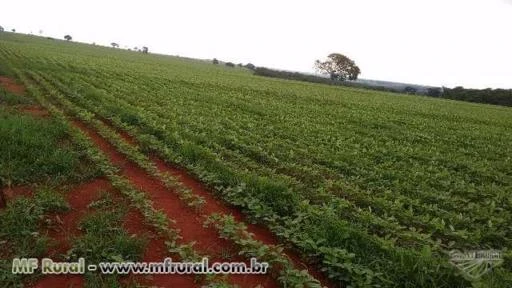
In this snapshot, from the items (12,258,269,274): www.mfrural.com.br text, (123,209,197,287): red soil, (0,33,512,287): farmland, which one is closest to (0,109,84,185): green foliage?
(0,33,512,287): farmland

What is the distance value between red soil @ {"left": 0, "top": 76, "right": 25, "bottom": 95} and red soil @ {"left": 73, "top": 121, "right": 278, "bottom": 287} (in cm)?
1129

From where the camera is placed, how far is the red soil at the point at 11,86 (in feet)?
59.0

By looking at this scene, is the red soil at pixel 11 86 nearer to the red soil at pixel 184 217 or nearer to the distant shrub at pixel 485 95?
the red soil at pixel 184 217

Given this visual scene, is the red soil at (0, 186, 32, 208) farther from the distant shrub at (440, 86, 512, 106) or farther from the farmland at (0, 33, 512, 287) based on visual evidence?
the distant shrub at (440, 86, 512, 106)

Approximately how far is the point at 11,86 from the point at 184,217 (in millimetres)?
17307

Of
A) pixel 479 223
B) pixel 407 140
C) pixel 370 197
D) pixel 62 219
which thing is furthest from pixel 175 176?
pixel 407 140

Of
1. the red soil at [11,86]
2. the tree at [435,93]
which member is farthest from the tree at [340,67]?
the red soil at [11,86]

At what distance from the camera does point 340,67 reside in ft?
405

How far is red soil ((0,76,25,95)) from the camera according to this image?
59.0ft

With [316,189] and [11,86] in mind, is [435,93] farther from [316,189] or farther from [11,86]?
[316,189]

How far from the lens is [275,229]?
6336mm

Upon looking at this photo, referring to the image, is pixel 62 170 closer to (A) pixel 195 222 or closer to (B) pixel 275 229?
(A) pixel 195 222

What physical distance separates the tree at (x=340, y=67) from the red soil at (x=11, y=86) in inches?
4314

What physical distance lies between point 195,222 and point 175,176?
2268 millimetres
